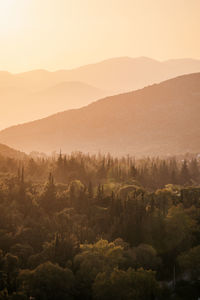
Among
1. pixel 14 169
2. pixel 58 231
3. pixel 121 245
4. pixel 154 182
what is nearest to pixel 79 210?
pixel 58 231

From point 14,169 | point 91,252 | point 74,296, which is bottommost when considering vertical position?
point 74,296

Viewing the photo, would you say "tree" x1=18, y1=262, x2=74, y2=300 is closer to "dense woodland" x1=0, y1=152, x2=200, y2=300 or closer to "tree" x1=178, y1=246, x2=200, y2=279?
"dense woodland" x1=0, y1=152, x2=200, y2=300

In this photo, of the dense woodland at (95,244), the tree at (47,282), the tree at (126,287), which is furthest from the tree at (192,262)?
the tree at (47,282)

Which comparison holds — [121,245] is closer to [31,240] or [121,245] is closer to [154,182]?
[31,240]

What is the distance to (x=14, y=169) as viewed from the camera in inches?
5182

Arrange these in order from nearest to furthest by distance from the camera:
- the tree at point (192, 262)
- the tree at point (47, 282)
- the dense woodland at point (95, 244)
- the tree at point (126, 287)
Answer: the tree at point (47, 282), the tree at point (126, 287), the dense woodland at point (95, 244), the tree at point (192, 262)

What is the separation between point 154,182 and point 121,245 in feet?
242

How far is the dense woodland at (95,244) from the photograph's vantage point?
194 ft

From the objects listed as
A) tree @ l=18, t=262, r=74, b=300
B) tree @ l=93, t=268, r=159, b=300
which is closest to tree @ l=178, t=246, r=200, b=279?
tree @ l=93, t=268, r=159, b=300

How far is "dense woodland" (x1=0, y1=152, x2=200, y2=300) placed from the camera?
59250mm

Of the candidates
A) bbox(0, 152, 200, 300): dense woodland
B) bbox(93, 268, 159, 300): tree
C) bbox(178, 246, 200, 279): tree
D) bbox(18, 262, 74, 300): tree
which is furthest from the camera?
bbox(178, 246, 200, 279): tree

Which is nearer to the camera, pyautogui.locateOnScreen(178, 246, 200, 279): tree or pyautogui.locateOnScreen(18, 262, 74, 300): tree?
pyautogui.locateOnScreen(18, 262, 74, 300): tree

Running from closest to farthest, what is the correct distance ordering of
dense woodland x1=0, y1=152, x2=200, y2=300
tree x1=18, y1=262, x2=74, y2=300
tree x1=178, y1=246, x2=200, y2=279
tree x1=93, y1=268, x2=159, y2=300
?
tree x1=18, y1=262, x2=74, y2=300 → tree x1=93, y1=268, x2=159, y2=300 → dense woodland x1=0, y1=152, x2=200, y2=300 → tree x1=178, y1=246, x2=200, y2=279

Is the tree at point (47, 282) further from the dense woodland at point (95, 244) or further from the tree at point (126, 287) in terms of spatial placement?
the tree at point (126, 287)
